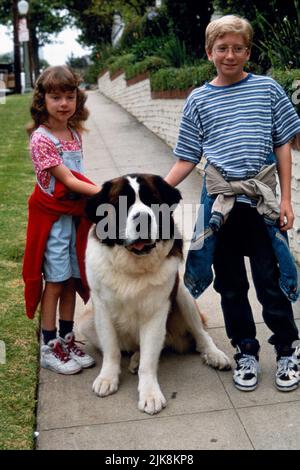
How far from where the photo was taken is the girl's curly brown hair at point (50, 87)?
11.3ft

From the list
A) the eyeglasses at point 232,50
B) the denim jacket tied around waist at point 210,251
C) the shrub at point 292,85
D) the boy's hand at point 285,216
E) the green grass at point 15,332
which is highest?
the eyeglasses at point 232,50

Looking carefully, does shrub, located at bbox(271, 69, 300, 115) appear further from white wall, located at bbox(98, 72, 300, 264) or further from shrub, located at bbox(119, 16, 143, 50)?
shrub, located at bbox(119, 16, 143, 50)

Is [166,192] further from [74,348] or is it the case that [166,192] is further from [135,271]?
[74,348]

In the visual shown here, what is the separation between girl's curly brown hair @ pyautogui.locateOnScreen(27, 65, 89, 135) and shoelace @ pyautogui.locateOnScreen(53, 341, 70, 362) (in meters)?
1.38

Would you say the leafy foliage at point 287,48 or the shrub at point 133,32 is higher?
the leafy foliage at point 287,48

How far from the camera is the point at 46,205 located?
354cm

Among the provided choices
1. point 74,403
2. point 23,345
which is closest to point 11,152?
point 23,345

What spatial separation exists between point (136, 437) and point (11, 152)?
9.56 meters

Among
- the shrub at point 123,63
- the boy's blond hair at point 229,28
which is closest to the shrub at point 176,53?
the shrub at point 123,63

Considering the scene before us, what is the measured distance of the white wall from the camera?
5.28 meters

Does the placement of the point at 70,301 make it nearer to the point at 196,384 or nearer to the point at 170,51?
the point at 196,384

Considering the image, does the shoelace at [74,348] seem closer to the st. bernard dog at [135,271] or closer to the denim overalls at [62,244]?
the st. bernard dog at [135,271]

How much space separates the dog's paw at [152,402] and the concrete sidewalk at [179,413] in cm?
3

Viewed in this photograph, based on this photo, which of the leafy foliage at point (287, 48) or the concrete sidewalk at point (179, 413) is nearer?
the concrete sidewalk at point (179, 413)
